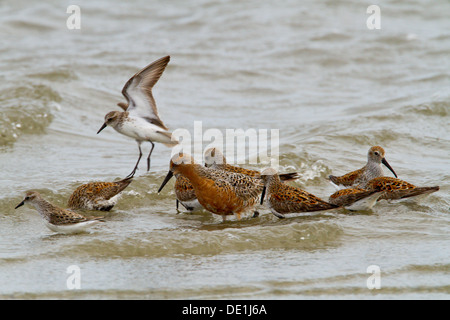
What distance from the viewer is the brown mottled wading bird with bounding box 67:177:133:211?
848cm

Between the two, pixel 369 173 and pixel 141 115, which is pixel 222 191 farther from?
pixel 141 115

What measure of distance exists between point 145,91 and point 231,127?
11.9ft

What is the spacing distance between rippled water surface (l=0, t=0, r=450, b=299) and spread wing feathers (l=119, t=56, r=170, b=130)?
2.97ft

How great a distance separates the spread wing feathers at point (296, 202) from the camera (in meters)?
7.83

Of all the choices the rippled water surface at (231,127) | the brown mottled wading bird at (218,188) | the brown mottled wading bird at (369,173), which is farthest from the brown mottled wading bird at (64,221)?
the brown mottled wading bird at (369,173)

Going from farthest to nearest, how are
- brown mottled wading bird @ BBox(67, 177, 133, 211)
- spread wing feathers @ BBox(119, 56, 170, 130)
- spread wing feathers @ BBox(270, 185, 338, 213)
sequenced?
spread wing feathers @ BBox(119, 56, 170, 130), brown mottled wading bird @ BBox(67, 177, 133, 211), spread wing feathers @ BBox(270, 185, 338, 213)

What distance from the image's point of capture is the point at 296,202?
311 inches

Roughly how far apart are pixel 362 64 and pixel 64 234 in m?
13.0

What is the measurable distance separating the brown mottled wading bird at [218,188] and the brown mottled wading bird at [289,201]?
284 millimetres

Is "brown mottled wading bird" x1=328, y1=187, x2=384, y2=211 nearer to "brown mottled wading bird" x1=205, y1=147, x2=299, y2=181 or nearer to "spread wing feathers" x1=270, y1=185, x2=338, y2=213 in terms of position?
"spread wing feathers" x1=270, y1=185, x2=338, y2=213

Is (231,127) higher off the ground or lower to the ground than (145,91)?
lower

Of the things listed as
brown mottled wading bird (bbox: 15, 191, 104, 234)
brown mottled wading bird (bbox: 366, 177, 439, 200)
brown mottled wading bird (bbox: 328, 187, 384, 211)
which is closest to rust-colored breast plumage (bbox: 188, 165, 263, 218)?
brown mottled wading bird (bbox: 328, 187, 384, 211)

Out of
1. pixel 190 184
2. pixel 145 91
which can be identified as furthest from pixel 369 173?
pixel 145 91
